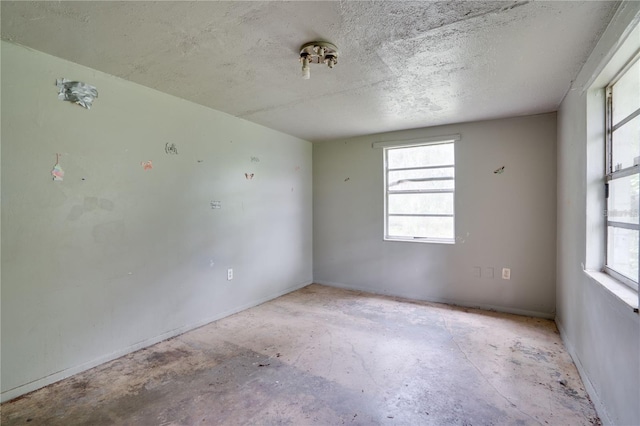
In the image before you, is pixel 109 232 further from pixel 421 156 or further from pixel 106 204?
pixel 421 156

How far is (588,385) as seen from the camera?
2.02 metres

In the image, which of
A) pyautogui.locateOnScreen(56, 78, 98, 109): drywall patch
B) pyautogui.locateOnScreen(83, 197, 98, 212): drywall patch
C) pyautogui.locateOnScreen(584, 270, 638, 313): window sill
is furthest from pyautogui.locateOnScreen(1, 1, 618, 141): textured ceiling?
pyautogui.locateOnScreen(584, 270, 638, 313): window sill

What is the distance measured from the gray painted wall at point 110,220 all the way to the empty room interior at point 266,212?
2cm

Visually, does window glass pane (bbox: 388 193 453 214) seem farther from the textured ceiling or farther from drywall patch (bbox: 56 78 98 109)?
drywall patch (bbox: 56 78 98 109)

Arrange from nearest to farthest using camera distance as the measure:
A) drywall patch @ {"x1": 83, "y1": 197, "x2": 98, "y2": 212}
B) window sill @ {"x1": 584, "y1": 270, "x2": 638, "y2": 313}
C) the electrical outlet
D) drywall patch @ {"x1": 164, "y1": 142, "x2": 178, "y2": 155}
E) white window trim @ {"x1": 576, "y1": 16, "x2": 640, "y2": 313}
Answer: window sill @ {"x1": 584, "y1": 270, "x2": 638, "y2": 313} < white window trim @ {"x1": 576, "y1": 16, "x2": 640, "y2": 313} < drywall patch @ {"x1": 83, "y1": 197, "x2": 98, "y2": 212} < drywall patch @ {"x1": 164, "y1": 142, "x2": 178, "y2": 155} < the electrical outlet

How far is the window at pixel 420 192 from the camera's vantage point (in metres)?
4.00

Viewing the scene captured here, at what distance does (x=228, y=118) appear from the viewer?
351cm

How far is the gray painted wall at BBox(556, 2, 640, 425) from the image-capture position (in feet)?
4.86

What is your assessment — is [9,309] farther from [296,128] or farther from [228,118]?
[296,128]

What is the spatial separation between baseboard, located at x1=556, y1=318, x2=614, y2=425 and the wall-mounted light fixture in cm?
260

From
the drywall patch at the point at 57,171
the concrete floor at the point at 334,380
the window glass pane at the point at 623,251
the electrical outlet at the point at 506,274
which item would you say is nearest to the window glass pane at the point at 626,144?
the window glass pane at the point at 623,251

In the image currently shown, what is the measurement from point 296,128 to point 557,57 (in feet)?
9.09

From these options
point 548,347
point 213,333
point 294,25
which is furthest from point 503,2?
point 213,333

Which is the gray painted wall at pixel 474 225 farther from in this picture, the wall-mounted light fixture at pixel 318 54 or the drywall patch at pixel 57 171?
the drywall patch at pixel 57 171
